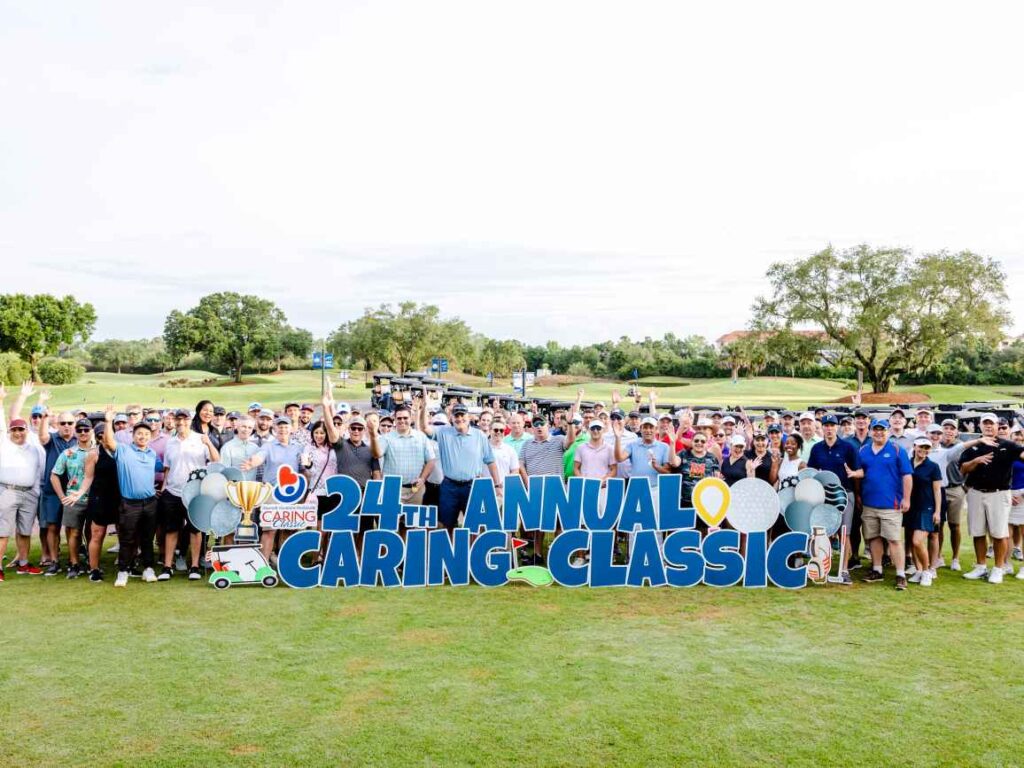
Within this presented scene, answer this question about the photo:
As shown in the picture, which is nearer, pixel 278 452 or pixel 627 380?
pixel 278 452

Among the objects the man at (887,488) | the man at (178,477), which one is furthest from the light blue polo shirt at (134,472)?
the man at (887,488)

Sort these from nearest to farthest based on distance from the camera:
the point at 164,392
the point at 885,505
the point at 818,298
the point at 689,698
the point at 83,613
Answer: the point at 689,698 → the point at 83,613 → the point at 885,505 → the point at 164,392 → the point at 818,298

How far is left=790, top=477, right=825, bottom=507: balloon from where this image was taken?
955 centimetres

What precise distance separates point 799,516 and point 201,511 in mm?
7022

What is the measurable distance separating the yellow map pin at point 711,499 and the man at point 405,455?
129 inches

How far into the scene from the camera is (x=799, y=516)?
963 cm

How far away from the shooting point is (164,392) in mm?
48469

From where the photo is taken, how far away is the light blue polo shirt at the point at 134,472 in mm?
9125

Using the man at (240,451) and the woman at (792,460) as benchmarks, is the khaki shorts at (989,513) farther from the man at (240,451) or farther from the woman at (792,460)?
the man at (240,451)

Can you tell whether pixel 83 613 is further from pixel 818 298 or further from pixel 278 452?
pixel 818 298

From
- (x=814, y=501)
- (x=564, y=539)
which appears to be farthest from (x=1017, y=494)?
(x=564, y=539)

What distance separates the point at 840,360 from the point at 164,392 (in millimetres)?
44128

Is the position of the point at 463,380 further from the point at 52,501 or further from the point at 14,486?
the point at 14,486

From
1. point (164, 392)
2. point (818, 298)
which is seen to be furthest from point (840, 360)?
point (164, 392)
